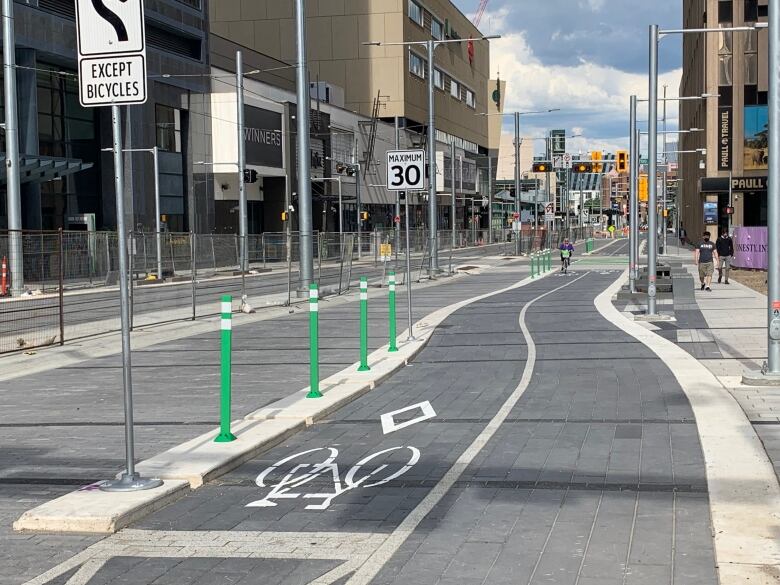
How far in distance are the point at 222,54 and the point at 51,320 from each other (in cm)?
4856

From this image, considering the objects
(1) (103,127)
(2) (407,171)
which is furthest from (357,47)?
(2) (407,171)

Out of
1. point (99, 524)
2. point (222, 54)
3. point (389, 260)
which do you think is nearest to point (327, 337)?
point (99, 524)

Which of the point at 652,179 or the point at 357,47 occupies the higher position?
the point at 357,47

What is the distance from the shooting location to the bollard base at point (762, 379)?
1185cm

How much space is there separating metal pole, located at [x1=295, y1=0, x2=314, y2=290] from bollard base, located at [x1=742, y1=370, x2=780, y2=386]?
57.6 feet

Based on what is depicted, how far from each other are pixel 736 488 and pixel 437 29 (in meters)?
95.6

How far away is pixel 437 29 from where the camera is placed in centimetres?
9862

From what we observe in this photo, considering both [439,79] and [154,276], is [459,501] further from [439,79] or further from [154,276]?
[439,79]

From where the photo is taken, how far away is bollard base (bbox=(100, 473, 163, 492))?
7121 millimetres

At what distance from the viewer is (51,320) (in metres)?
18.3

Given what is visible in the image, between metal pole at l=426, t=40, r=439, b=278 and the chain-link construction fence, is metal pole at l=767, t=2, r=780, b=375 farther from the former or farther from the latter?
metal pole at l=426, t=40, r=439, b=278

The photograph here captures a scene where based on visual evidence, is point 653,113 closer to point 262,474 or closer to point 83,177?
point 262,474

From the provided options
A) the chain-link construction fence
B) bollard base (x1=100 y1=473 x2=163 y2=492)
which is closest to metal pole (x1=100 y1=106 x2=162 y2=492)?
bollard base (x1=100 y1=473 x2=163 y2=492)

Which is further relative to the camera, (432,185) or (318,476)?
(432,185)
